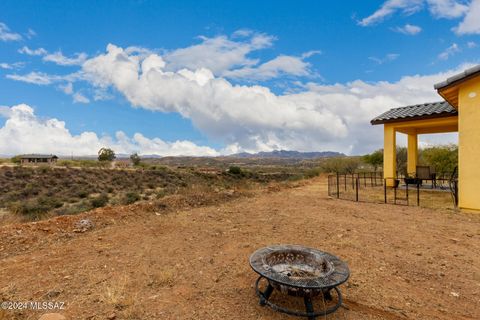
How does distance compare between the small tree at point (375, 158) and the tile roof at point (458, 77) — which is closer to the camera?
the tile roof at point (458, 77)

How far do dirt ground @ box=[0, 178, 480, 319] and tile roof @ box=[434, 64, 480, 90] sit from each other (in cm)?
417

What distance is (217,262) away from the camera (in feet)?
15.7

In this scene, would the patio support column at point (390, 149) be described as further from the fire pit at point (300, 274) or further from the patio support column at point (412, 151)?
the fire pit at point (300, 274)

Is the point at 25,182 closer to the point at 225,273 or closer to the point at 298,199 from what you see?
the point at 298,199

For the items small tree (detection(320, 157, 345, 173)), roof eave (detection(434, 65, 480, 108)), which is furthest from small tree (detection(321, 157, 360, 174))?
roof eave (detection(434, 65, 480, 108))

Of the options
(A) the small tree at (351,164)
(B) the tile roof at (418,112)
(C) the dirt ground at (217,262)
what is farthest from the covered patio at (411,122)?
(A) the small tree at (351,164)

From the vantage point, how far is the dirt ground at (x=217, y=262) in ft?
11.0

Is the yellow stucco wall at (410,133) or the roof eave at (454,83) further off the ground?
the roof eave at (454,83)

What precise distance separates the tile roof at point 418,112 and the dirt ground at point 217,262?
19.8 feet

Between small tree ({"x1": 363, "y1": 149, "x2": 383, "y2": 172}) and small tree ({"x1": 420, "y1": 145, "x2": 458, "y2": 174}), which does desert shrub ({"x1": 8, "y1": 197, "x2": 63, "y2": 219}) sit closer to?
small tree ({"x1": 420, "y1": 145, "x2": 458, "y2": 174})

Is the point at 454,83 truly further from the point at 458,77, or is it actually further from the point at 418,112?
the point at 418,112

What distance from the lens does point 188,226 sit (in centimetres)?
714

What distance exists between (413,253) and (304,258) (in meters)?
2.63

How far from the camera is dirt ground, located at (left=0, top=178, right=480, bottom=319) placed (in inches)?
132
